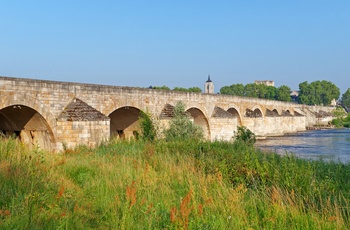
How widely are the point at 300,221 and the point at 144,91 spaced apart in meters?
14.6

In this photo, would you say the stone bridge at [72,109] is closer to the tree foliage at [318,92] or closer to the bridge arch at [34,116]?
the bridge arch at [34,116]

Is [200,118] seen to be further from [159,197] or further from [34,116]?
[159,197]

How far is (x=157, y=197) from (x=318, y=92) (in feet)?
322

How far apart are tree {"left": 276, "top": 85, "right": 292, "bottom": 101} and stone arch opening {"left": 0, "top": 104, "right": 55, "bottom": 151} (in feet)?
279

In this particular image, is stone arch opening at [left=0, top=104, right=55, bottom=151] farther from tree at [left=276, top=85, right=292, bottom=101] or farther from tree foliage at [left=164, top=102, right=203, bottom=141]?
tree at [left=276, top=85, right=292, bottom=101]

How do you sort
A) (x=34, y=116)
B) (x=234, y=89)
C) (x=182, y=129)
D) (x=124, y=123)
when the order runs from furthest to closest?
(x=234, y=89) < (x=124, y=123) < (x=182, y=129) < (x=34, y=116)

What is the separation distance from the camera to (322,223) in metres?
3.60

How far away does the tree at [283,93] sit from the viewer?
91.9 m

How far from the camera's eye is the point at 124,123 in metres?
20.3

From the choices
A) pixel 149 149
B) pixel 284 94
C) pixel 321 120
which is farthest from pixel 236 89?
pixel 149 149

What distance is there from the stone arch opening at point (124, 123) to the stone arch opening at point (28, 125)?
19.3 ft

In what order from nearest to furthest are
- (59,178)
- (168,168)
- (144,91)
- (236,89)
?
(59,178) → (168,168) → (144,91) → (236,89)

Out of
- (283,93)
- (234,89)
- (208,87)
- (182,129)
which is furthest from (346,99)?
(182,129)

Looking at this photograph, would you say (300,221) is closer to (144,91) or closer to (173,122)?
(173,122)
